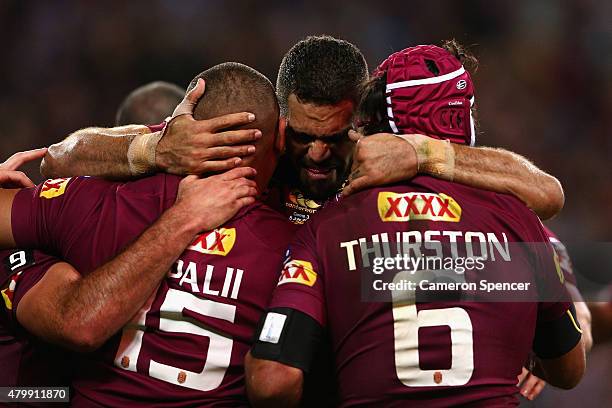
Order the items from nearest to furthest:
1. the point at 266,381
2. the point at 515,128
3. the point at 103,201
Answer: the point at 266,381 < the point at 103,201 < the point at 515,128

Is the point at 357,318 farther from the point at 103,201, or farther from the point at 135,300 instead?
the point at 103,201

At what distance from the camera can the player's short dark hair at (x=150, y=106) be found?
213 inches

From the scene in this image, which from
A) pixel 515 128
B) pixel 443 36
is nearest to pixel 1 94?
pixel 443 36

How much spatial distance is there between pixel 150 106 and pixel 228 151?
280 cm

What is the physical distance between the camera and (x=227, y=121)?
2.84 m

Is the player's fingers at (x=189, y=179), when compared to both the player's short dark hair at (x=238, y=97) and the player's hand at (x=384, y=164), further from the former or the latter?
the player's hand at (x=384, y=164)

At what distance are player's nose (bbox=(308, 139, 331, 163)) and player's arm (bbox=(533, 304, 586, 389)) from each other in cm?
108

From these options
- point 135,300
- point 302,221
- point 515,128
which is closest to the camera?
point 135,300

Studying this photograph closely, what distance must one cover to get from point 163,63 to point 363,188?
563cm

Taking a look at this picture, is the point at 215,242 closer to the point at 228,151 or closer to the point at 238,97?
the point at 228,151

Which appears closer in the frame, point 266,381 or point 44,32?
point 266,381

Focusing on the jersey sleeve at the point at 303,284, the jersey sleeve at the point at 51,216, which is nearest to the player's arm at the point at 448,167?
the jersey sleeve at the point at 303,284

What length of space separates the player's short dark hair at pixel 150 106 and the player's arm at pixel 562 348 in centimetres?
328

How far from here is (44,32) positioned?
26.3 ft
